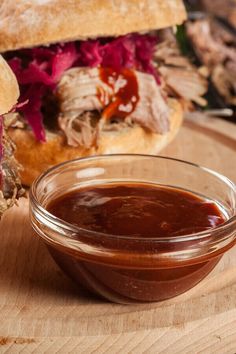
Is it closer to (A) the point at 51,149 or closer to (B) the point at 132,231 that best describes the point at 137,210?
(B) the point at 132,231

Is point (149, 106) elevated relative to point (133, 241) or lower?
lower

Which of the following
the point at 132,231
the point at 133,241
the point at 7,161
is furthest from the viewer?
the point at 7,161

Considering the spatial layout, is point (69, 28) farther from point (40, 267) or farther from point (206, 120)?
point (206, 120)

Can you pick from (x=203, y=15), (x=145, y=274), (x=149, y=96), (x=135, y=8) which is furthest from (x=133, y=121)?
(x=203, y=15)

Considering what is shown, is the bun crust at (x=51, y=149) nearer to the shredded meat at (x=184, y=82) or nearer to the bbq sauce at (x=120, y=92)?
the bbq sauce at (x=120, y=92)

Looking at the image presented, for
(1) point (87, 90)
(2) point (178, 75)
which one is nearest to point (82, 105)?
(1) point (87, 90)

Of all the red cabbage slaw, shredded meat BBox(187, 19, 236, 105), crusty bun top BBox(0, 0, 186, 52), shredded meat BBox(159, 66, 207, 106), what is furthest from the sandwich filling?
shredded meat BBox(187, 19, 236, 105)

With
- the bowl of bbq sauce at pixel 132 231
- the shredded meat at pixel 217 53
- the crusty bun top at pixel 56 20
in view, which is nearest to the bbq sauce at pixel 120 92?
the crusty bun top at pixel 56 20
